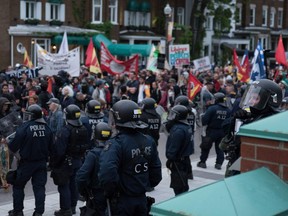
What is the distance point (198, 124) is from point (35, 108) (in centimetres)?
1113

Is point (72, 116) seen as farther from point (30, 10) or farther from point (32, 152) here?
point (30, 10)

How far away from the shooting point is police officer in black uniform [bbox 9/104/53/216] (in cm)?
753

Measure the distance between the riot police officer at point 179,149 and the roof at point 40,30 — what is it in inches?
880

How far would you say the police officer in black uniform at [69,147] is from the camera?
789 cm

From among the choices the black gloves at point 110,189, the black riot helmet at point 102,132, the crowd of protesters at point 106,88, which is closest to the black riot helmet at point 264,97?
the black gloves at point 110,189

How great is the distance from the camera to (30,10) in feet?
101

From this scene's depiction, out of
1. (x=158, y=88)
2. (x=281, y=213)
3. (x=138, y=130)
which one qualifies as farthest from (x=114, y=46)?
(x=281, y=213)

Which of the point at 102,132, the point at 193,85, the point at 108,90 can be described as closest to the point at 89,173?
the point at 102,132

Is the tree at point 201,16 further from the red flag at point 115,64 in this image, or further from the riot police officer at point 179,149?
the riot police officer at point 179,149

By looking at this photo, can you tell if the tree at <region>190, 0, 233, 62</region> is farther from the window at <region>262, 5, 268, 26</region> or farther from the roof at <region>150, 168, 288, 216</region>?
the roof at <region>150, 168, 288, 216</region>

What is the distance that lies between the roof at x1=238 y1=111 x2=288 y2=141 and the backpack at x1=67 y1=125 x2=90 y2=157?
497cm

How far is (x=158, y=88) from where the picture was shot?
1858 centimetres

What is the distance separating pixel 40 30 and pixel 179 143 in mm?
23479

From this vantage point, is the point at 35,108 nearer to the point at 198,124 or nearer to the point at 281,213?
the point at 281,213
